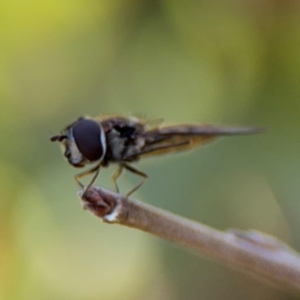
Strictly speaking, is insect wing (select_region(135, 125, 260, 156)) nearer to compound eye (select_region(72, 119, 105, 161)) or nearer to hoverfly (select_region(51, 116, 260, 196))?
hoverfly (select_region(51, 116, 260, 196))

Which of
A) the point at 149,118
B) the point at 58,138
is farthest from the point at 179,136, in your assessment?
the point at 149,118

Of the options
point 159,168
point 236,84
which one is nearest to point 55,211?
point 159,168

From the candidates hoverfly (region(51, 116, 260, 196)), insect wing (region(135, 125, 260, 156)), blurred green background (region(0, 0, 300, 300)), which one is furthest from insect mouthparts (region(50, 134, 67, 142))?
blurred green background (region(0, 0, 300, 300))

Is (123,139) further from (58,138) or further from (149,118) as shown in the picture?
(149,118)

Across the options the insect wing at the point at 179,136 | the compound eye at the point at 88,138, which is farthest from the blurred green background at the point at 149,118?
the compound eye at the point at 88,138

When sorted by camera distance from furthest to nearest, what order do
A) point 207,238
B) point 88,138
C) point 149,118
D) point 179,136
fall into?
point 149,118 → point 179,136 → point 88,138 → point 207,238

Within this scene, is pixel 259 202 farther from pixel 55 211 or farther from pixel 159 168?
pixel 55 211
